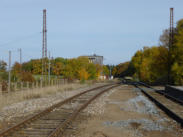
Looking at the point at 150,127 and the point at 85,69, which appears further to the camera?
the point at 85,69

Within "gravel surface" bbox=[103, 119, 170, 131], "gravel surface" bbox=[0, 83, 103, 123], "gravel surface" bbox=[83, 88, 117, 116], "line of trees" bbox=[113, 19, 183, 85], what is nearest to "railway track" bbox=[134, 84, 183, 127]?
"gravel surface" bbox=[103, 119, 170, 131]

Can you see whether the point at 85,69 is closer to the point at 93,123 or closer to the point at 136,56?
the point at 136,56

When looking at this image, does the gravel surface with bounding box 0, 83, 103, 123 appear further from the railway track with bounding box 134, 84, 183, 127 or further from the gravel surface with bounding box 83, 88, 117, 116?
the railway track with bounding box 134, 84, 183, 127

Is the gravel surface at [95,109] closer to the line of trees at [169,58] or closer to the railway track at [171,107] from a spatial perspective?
the railway track at [171,107]

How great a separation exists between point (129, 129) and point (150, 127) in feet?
3.16

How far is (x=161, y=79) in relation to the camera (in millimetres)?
57031

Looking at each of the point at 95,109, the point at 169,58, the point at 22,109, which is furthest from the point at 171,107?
the point at 169,58

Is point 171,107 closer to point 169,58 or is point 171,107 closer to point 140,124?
point 140,124

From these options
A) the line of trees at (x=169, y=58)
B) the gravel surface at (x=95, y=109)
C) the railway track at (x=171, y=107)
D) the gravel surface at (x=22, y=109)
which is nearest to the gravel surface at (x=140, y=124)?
the railway track at (x=171, y=107)

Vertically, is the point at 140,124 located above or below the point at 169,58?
below

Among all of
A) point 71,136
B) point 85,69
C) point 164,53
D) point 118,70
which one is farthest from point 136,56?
point 71,136

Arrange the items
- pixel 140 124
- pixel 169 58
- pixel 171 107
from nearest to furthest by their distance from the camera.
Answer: pixel 140 124
pixel 171 107
pixel 169 58

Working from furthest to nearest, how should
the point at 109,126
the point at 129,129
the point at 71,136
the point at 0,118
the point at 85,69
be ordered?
the point at 85,69
the point at 0,118
the point at 109,126
the point at 129,129
the point at 71,136

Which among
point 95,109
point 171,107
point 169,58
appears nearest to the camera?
point 95,109
